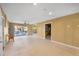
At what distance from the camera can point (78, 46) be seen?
19.8 ft

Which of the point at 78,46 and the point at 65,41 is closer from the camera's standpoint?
the point at 78,46

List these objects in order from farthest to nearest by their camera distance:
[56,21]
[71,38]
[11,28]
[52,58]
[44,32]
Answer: [44,32] → [11,28] → [56,21] → [71,38] → [52,58]

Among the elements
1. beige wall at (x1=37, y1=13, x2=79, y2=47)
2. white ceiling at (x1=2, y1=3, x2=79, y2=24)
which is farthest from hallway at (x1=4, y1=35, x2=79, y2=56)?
white ceiling at (x1=2, y1=3, x2=79, y2=24)

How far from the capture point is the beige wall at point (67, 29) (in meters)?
6.24

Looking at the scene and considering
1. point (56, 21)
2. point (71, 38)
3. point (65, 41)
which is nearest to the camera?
point (71, 38)

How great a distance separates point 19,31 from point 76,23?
12000 mm

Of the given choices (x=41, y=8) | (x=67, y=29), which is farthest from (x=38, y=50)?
(x=67, y=29)

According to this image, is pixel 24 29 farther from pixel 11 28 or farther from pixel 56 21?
pixel 56 21

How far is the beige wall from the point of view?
20.5 ft

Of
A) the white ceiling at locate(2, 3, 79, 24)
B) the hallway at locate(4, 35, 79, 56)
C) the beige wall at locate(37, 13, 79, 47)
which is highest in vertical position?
the white ceiling at locate(2, 3, 79, 24)

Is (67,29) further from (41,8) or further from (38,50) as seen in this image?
(41,8)

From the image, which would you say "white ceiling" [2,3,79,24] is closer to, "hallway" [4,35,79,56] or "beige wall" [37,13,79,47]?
"beige wall" [37,13,79,47]

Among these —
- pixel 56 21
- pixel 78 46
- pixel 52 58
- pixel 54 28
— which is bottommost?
pixel 78 46

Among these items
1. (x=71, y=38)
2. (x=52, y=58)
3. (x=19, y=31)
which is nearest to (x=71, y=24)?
(x=71, y=38)
